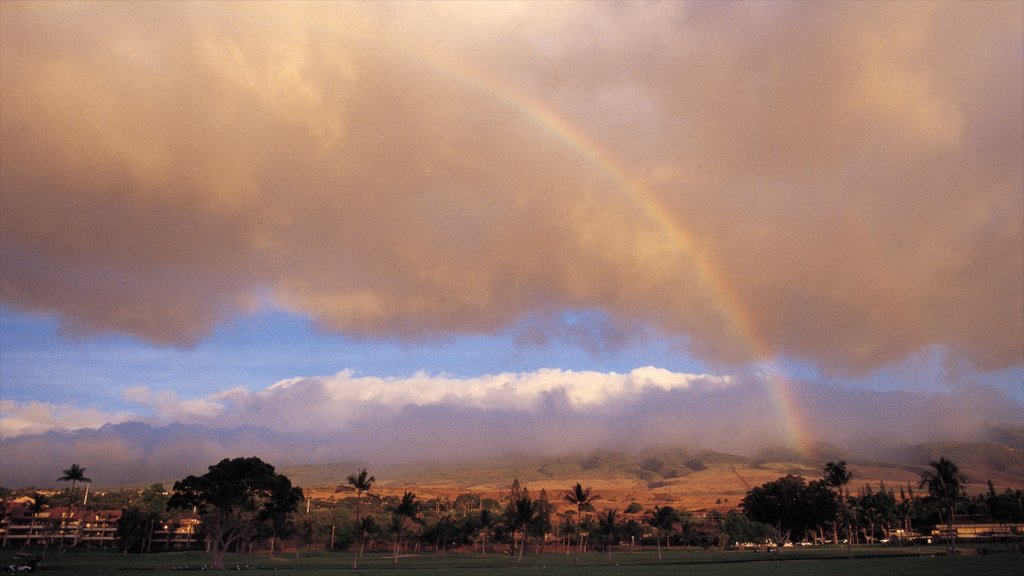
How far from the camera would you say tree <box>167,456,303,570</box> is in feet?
368

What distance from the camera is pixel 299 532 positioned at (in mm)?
183125

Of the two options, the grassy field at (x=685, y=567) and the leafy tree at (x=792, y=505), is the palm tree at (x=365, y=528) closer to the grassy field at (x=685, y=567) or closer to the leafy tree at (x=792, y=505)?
the grassy field at (x=685, y=567)

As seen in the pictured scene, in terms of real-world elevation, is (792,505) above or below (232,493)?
below

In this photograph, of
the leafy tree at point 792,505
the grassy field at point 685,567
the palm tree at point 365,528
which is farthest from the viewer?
the palm tree at point 365,528

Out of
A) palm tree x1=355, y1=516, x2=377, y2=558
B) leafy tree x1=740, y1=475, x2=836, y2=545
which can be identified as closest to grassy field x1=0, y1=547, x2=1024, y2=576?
leafy tree x1=740, y1=475, x2=836, y2=545

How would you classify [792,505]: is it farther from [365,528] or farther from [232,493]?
[232,493]

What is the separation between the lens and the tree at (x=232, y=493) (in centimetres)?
11219

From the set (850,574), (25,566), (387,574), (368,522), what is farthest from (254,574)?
(368,522)

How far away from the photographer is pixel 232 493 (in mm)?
111938

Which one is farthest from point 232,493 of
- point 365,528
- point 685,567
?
point 685,567

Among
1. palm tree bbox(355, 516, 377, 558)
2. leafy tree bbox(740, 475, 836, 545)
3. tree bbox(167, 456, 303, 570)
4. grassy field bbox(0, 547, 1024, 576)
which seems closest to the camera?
grassy field bbox(0, 547, 1024, 576)

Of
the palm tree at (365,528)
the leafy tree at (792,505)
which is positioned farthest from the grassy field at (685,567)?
the palm tree at (365,528)

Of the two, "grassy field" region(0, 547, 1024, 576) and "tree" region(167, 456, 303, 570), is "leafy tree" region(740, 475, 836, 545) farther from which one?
"tree" region(167, 456, 303, 570)

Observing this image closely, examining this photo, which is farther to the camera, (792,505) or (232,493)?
(792,505)
